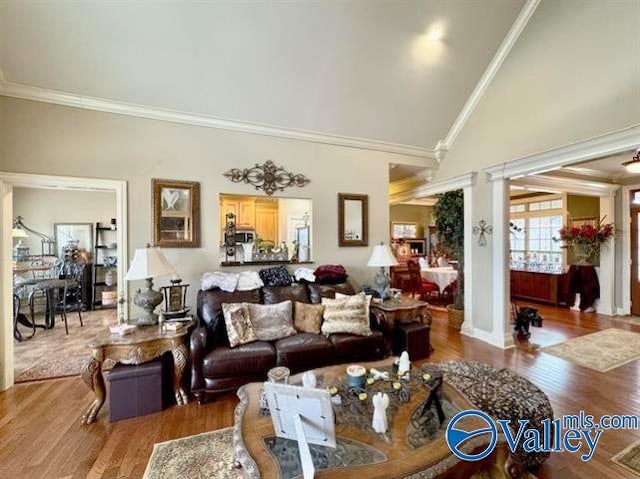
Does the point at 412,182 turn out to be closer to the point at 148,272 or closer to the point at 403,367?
the point at 403,367

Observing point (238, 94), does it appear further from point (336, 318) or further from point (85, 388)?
point (85, 388)

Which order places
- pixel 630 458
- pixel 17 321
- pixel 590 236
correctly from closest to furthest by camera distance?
1. pixel 630 458
2. pixel 17 321
3. pixel 590 236

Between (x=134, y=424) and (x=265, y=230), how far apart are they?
14.4 ft

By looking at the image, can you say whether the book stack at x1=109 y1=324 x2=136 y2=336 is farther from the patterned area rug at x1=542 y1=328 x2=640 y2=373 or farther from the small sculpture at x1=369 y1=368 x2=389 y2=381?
the patterned area rug at x1=542 y1=328 x2=640 y2=373

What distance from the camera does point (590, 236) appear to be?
5.51m

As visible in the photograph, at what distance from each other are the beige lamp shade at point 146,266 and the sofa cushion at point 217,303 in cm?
59

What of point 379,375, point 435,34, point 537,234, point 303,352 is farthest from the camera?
point 537,234

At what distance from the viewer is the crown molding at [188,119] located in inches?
116

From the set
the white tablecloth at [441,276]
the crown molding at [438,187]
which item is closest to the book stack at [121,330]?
the crown molding at [438,187]

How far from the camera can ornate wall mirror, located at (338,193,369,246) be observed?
14.1ft

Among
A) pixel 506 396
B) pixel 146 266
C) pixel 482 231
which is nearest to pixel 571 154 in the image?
pixel 482 231

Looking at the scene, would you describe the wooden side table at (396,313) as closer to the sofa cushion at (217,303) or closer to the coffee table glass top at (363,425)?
the coffee table glass top at (363,425)

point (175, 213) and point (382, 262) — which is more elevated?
point (175, 213)

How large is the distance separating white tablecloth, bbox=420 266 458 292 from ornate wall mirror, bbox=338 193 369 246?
2.61 meters
